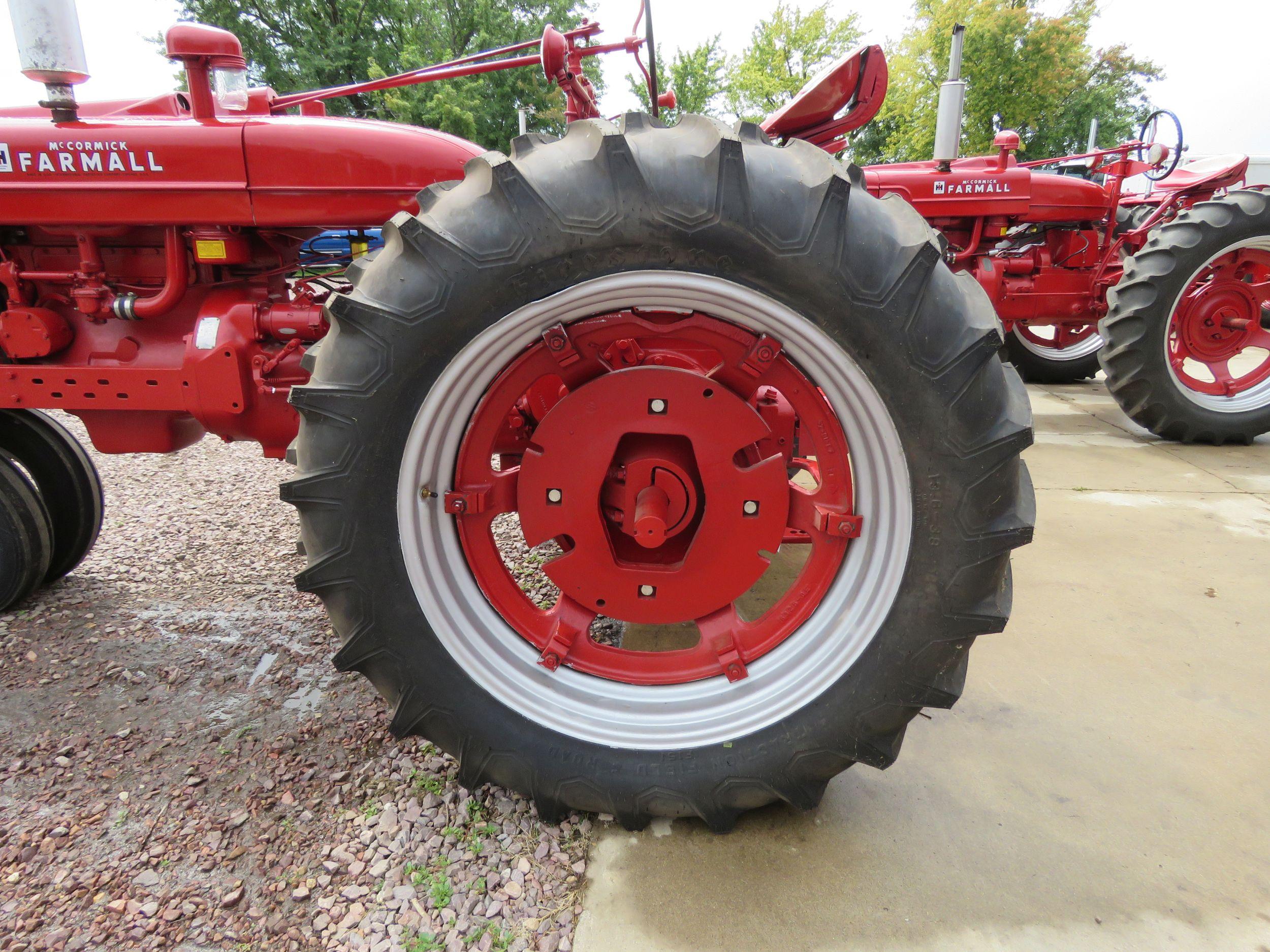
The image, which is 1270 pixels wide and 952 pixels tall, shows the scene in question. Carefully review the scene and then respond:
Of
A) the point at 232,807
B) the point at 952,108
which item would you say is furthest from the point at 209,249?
the point at 952,108

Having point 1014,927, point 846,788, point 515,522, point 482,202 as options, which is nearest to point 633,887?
point 846,788

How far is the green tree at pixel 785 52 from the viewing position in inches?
881

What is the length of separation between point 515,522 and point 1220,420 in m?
4.12

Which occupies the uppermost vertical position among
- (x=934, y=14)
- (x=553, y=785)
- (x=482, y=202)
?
(x=934, y=14)

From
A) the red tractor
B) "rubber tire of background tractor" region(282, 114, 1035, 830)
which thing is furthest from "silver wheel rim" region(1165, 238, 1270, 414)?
"rubber tire of background tractor" region(282, 114, 1035, 830)

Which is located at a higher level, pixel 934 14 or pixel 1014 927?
pixel 934 14

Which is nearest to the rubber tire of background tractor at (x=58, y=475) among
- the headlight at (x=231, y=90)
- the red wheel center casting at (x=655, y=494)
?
the headlight at (x=231, y=90)

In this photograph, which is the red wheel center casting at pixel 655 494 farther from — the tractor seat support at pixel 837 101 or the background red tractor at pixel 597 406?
the tractor seat support at pixel 837 101

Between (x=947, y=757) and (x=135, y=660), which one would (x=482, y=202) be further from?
(x=135, y=660)

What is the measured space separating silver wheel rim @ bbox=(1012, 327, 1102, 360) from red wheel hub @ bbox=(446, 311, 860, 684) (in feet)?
17.5

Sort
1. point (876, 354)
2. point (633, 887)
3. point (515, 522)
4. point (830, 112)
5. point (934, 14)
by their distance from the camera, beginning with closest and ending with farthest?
point (876, 354), point (633, 887), point (830, 112), point (515, 522), point (934, 14)

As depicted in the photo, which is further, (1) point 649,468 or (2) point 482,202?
(1) point 649,468

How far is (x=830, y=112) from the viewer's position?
2.11 metres

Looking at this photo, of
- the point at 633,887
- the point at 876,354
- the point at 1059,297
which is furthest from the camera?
the point at 1059,297
